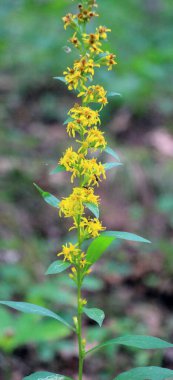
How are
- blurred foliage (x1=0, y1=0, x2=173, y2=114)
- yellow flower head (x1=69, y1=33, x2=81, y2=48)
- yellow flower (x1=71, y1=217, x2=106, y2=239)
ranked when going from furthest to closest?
1. blurred foliage (x1=0, y1=0, x2=173, y2=114)
2. yellow flower (x1=71, y1=217, x2=106, y2=239)
3. yellow flower head (x1=69, y1=33, x2=81, y2=48)

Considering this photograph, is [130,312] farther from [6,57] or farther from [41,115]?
[6,57]

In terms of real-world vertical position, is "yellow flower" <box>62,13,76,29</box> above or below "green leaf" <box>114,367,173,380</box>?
above

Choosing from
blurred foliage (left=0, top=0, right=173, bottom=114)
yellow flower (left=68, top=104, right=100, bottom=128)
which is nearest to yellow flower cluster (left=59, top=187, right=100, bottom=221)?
yellow flower (left=68, top=104, right=100, bottom=128)

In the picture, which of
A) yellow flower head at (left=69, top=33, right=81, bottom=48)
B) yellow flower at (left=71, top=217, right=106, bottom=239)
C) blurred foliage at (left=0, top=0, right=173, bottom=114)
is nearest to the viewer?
yellow flower head at (left=69, top=33, right=81, bottom=48)

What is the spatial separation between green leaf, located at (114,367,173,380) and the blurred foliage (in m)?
5.02

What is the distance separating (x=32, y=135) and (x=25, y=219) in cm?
182

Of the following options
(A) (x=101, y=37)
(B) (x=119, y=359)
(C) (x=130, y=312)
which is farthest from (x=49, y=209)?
(A) (x=101, y=37)

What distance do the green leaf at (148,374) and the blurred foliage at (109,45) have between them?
5022 millimetres

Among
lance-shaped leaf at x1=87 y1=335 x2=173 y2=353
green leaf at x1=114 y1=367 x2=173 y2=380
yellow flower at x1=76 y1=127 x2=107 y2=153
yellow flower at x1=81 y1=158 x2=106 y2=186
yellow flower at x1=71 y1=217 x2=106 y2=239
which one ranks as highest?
yellow flower at x1=76 y1=127 x2=107 y2=153

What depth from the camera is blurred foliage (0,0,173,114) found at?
22.7 ft

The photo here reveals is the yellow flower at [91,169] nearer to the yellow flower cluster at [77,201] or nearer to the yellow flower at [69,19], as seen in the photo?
the yellow flower cluster at [77,201]

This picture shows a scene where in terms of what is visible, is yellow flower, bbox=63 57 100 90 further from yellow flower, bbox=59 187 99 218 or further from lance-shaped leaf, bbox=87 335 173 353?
lance-shaped leaf, bbox=87 335 173 353

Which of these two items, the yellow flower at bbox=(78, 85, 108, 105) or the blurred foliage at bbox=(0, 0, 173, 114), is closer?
the yellow flower at bbox=(78, 85, 108, 105)

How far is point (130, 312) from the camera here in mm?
3861
